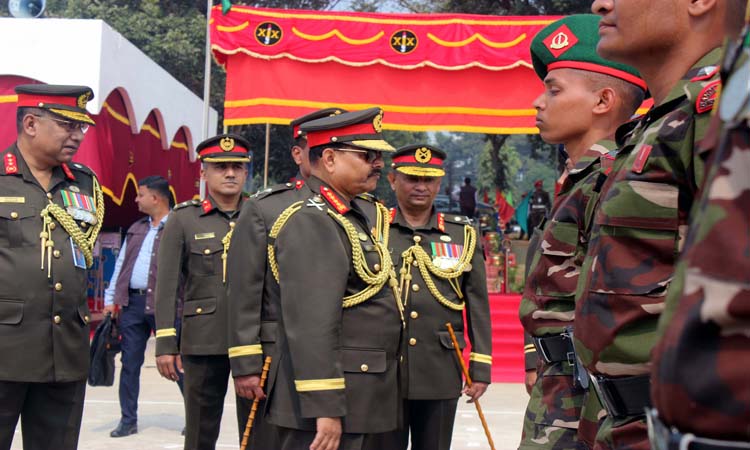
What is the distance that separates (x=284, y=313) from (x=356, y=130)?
2.84 feet

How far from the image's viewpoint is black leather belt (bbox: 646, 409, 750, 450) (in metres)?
1.08

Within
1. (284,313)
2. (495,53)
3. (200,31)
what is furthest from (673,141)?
(200,31)

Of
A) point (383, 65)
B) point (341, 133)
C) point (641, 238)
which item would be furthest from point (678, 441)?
point (383, 65)

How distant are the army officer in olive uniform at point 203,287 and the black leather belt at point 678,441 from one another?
4506 millimetres

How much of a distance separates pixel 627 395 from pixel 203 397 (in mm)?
4011

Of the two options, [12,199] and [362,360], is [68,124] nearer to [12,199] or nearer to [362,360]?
[12,199]

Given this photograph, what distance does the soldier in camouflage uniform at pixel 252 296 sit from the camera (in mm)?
4016

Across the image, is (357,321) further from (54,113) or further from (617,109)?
(54,113)

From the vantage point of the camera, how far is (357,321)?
12.1 feet

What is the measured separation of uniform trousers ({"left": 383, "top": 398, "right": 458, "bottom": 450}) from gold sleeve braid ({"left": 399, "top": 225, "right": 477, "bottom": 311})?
0.56 meters

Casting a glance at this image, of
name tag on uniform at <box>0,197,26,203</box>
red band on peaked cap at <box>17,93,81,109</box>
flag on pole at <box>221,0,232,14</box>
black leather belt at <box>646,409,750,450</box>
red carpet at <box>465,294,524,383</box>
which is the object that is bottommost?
red carpet at <box>465,294,524,383</box>

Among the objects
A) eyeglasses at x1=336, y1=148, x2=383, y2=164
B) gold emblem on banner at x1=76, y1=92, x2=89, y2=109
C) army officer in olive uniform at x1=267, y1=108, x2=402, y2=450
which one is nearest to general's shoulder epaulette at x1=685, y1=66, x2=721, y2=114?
army officer in olive uniform at x1=267, y1=108, x2=402, y2=450

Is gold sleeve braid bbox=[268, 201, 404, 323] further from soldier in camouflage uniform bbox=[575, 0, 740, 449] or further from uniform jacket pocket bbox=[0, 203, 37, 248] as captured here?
soldier in camouflage uniform bbox=[575, 0, 740, 449]

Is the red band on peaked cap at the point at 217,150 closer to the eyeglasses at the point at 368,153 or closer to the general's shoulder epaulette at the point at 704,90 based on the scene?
the eyeglasses at the point at 368,153
